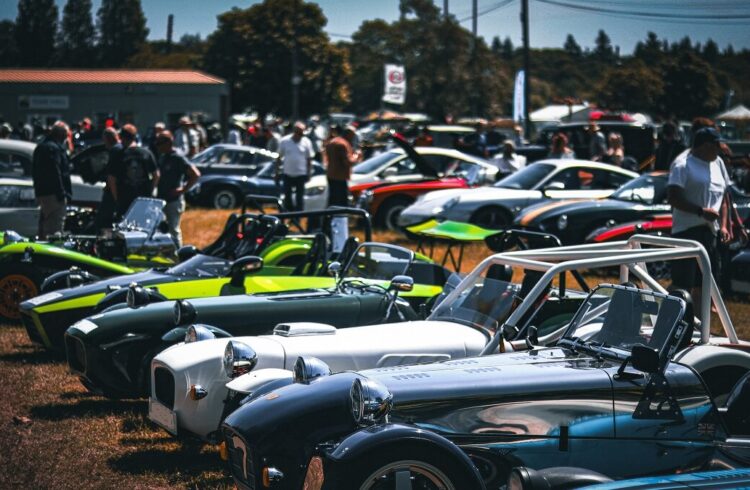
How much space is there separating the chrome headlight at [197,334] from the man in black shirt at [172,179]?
6.88m

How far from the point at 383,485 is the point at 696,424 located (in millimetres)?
1724

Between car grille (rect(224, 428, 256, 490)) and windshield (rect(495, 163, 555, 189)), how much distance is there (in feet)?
39.7

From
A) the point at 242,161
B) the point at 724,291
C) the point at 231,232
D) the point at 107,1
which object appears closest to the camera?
the point at 231,232

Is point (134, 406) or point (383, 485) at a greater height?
point (383, 485)

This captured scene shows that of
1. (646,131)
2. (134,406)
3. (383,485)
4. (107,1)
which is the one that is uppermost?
(107,1)

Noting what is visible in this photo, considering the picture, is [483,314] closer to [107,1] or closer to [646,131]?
[646,131]

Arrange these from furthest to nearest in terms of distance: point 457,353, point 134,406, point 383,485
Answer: point 134,406 < point 457,353 < point 383,485

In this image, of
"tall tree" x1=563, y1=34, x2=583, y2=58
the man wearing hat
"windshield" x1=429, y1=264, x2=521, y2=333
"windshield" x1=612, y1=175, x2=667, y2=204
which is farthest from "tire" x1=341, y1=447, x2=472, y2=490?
"tall tree" x1=563, y1=34, x2=583, y2=58

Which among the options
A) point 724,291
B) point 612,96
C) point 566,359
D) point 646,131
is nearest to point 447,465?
point 566,359

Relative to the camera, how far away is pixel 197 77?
48.5 metres

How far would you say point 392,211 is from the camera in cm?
1800

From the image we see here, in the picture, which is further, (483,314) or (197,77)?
(197,77)

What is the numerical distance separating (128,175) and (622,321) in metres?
9.21

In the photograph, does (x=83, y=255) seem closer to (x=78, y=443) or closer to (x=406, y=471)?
(x=78, y=443)
